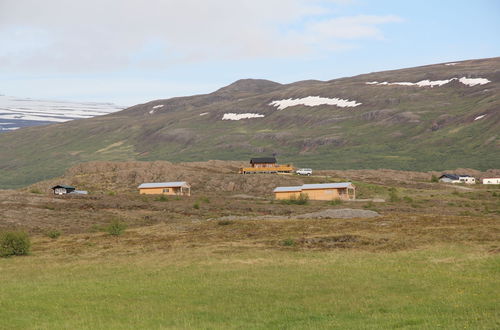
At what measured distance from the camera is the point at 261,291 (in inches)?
1265

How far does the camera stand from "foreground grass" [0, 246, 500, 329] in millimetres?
25547

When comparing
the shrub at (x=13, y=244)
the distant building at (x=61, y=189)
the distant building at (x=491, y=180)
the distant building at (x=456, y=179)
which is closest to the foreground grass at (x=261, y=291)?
the shrub at (x=13, y=244)

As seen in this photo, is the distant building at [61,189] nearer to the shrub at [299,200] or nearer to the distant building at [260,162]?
the shrub at [299,200]

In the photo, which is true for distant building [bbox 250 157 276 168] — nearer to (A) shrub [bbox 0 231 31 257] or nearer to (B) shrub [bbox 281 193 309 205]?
(B) shrub [bbox 281 193 309 205]

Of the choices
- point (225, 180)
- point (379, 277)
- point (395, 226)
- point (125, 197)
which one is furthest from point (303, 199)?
point (379, 277)

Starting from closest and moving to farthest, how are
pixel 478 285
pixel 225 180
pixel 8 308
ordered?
pixel 8 308
pixel 478 285
pixel 225 180

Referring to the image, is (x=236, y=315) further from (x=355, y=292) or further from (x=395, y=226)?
(x=395, y=226)

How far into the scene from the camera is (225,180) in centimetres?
15512

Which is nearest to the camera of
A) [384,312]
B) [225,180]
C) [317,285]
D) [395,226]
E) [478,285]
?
[384,312]

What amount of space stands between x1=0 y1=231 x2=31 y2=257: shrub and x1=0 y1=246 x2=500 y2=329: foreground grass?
6.17 m

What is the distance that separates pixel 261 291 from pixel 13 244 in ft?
93.7

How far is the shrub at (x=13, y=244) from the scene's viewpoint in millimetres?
52688

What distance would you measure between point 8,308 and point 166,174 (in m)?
137

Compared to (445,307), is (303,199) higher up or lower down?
lower down
